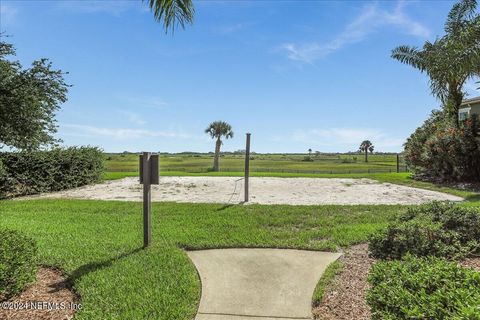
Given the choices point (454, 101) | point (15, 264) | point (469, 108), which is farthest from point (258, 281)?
point (469, 108)

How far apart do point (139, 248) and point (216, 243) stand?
3.94 feet

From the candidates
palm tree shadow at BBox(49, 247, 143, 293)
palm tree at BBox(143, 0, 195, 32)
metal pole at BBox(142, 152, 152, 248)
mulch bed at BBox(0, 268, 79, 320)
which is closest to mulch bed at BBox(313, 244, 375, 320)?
mulch bed at BBox(0, 268, 79, 320)

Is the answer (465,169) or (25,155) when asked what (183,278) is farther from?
(465,169)

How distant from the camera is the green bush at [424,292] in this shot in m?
1.85

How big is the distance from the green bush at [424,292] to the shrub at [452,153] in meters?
13.9

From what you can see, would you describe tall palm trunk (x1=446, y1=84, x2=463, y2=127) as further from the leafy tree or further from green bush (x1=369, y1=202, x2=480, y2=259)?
the leafy tree

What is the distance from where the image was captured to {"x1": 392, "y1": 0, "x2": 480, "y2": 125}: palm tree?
11938 mm

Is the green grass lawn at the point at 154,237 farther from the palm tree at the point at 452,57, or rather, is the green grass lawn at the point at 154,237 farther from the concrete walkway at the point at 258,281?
the palm tree at the point at 452,57

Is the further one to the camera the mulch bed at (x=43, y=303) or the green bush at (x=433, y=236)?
the green bush at (x=433, y=236)

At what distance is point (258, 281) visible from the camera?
3.67 meters

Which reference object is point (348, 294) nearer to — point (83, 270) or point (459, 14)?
point (83, 270)

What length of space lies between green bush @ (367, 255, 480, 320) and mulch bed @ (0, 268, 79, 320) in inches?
107

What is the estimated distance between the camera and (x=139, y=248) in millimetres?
4898

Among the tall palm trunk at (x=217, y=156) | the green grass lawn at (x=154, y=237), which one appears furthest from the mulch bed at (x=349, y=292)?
the tall palm trunk at (x=217, y=156)
